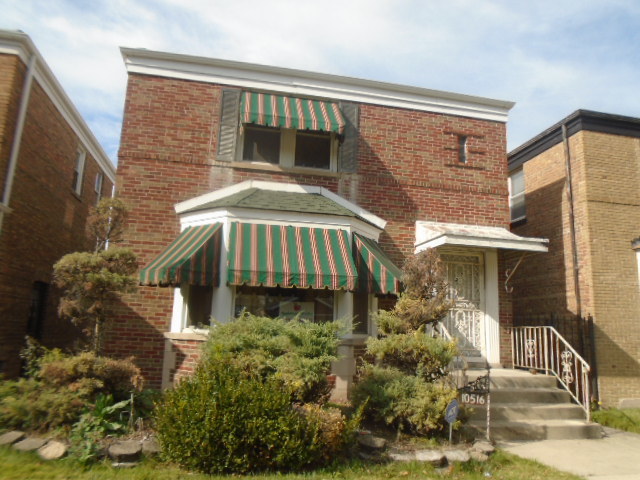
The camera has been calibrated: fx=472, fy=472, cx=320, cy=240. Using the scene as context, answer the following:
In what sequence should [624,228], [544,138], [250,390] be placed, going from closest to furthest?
[250,390], [624,228], [544,138]

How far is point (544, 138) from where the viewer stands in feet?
41.8

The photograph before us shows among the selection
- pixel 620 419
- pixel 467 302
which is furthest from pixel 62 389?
pixel 620 419

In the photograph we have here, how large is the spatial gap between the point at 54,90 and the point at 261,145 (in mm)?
5774

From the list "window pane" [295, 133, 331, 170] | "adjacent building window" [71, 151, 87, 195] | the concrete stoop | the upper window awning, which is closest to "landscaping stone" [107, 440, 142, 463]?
the concrete stoop

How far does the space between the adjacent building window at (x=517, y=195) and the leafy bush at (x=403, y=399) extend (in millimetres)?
8645

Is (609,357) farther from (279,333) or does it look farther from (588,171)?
(279,333)

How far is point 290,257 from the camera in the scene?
7.99 meters

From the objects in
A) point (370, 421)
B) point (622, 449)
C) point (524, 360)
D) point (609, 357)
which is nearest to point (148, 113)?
point (370, 421)

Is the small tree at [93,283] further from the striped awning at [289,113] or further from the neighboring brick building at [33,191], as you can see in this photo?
the striped awning at [289,113]

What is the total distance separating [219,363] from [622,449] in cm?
616

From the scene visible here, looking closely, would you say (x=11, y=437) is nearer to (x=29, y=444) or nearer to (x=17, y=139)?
(x=29, y=444)

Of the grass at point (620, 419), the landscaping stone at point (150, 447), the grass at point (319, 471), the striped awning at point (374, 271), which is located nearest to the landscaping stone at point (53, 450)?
the grass at point (319, 471)

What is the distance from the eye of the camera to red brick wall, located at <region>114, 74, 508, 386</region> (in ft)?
30.7

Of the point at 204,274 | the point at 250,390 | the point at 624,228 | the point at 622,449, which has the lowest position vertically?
the point at 622,449
